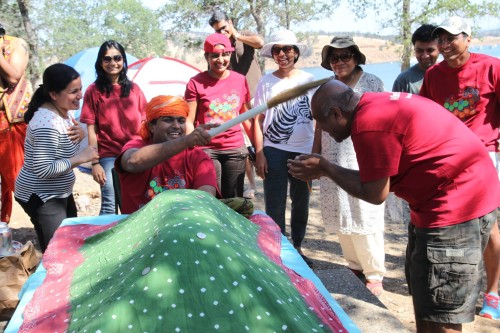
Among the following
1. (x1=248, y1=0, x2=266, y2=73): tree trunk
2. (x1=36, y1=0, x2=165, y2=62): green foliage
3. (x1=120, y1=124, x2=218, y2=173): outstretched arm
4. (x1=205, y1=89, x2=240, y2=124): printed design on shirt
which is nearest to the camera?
(x1=120, y1=124, x2=218, y2=173): outstretched arm

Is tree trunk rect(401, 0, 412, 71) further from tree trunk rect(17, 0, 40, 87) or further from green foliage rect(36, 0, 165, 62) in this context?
green foliage rect(36, 0, 165, 62)

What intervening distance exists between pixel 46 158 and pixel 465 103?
2.53 meters

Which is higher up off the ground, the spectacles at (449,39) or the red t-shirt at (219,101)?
the spectacles at (449,39)

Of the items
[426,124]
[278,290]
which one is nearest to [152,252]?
[278,290]

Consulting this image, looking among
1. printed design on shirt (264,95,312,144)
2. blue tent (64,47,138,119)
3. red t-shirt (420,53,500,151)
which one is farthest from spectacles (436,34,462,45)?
blue tent (64,47,138,119)

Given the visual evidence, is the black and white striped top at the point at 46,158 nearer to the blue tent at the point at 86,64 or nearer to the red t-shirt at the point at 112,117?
the red t-shirt at the point at 112,117

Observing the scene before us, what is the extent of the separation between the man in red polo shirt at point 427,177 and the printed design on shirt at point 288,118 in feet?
4.72

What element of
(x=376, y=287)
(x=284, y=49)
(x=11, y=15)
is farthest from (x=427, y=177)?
(x=11, y=15)

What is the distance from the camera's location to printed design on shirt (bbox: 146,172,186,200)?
2891 millimetres

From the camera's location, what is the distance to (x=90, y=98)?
12.9ft

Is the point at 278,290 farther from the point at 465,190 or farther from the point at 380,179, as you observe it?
the point at 465,190

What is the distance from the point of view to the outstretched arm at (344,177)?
1976 mm

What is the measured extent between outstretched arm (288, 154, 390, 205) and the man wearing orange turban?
2.43 feet

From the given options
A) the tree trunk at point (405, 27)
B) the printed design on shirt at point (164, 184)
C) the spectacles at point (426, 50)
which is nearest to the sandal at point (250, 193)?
the spectacles at point (426, 50)
